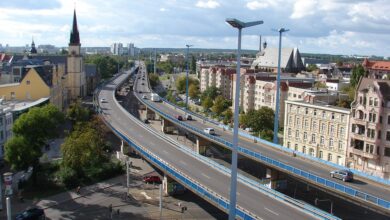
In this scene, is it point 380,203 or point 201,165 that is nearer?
point 380,203

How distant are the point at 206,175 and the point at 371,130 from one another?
87.8 feet

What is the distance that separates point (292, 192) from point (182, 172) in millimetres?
16426

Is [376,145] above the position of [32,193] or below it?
above

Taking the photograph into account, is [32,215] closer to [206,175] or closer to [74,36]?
[206,175]

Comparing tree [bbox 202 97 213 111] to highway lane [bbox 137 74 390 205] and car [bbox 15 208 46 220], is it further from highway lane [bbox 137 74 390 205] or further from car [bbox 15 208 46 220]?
car [bbox 15 208 46 220]

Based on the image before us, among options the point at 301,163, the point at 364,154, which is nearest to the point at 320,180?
the point at 301,163

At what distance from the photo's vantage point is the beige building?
64.3 m

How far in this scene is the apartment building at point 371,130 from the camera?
57.3 metres

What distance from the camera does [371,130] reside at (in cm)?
5878

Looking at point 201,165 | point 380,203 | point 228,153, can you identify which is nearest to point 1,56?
point 228,153

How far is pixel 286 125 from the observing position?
245 ft

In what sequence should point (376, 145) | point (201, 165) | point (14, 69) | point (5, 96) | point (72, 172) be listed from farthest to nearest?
1. point (14, 69)
2. point (5, 96)
3. point (376, 145)
4. point (72, 172)
5. point (201, 165)

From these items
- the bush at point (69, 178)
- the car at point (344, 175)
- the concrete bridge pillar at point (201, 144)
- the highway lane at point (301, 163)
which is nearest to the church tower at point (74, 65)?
the highway lane at point (301, 163)

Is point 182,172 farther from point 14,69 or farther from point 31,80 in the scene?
point 14,69
